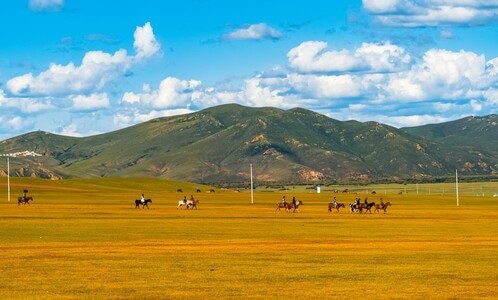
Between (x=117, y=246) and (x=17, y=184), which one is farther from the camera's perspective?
(x=17, y=184)

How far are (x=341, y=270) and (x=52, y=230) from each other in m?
28.7

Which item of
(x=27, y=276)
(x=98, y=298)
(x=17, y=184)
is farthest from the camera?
(x=17, y=184)

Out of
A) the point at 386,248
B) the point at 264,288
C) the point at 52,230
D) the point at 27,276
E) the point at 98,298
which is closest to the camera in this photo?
the point at 98,298

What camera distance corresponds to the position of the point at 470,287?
27.6 meters

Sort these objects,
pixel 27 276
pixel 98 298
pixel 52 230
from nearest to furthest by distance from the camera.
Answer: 1. pixel 98 298
2. pixel 27 276
3. pixel 52 230

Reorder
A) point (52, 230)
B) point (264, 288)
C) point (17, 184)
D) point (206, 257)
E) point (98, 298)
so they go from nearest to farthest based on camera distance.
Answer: point (98, 298)
point (264, 288)
point (206, 257)
point (52, 230)
point (17, 184)

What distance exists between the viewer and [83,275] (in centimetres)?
3092

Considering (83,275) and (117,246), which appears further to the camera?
(117,246)

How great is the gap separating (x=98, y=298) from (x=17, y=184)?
142m

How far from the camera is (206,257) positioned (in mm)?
37969

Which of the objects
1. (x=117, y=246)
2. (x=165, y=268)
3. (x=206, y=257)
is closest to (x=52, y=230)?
(x=117, y=246)

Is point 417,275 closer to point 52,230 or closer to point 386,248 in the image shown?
point 386,248

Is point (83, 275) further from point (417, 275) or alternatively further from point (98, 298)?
point (417, 275)

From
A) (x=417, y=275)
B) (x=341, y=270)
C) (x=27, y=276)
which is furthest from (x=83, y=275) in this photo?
(x=417, y=275)
